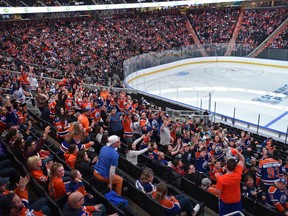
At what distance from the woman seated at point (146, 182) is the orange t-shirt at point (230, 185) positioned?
873mm

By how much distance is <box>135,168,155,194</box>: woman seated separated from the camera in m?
3.70

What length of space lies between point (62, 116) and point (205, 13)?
92.0 feet

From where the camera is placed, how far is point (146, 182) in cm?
377

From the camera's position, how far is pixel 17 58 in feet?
52.5

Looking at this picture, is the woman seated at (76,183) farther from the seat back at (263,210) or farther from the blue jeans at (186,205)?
the seat back at (263,210)

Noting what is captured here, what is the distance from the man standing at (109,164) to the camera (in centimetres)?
384

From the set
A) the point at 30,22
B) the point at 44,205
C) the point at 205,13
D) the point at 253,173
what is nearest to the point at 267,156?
the point at 253,173

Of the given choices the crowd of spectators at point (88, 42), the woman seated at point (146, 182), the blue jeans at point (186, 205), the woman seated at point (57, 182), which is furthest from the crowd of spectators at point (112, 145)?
the crowd of spectators at point (88, 42)

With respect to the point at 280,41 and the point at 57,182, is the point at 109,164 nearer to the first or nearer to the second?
the point at 57,182

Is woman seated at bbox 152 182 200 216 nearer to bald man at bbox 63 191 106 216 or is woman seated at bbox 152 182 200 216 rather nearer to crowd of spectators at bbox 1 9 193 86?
bald man at bbox 63 191 106 216

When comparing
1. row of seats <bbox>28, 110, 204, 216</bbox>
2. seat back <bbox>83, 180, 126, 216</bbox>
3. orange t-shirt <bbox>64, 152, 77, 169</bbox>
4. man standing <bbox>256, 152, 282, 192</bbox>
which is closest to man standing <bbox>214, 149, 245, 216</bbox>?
row of seats <bbox>28, 110, 204, 216</bbox>

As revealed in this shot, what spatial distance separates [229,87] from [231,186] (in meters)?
14.8

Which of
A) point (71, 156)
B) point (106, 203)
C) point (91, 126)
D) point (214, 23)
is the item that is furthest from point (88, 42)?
point (106, 203)

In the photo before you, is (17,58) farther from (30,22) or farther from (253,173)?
(253,173)
